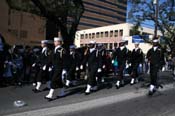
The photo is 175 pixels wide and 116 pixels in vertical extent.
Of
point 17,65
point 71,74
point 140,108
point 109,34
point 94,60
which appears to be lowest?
point 140,108

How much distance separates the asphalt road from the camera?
1073 cm

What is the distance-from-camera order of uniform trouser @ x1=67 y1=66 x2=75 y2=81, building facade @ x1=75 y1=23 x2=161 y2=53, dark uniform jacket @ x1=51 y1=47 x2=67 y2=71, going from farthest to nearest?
building facade @ x1=75 y1=23 x2=161 y2=53 → uniform trouser @ x1=67 y1=66 x2=75 y2=81 → dark uniform jacket @ x1=51 y1=47 x2=67 y2=71

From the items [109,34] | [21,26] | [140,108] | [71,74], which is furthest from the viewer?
[109,34]

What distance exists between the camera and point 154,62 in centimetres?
1445

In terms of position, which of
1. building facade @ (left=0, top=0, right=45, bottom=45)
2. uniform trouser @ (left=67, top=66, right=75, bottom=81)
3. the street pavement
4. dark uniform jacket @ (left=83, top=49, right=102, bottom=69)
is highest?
building facade @ (left=0, top=0, right=45, bottom=45)

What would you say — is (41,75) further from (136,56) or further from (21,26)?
(21,26)

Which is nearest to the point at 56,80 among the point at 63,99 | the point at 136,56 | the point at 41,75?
the point at 63,99

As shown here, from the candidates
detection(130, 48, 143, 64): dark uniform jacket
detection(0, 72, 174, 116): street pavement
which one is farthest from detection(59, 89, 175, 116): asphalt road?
detection(130, 48, 143, 64): dark uniform jacket

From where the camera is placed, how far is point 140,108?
1166cm

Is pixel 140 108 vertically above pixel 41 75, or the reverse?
pixel 41 75

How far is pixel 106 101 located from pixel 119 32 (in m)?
84.4

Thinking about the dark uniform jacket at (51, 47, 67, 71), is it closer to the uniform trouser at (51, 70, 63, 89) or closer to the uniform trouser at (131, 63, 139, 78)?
the uniform trouser at (51, 70, 63, 89)

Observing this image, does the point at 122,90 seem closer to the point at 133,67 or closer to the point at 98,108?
the point at 133,67

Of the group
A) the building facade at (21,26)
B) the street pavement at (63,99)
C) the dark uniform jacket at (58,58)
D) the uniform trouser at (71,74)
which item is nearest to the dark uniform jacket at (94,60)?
the street pavement at (63,99)
